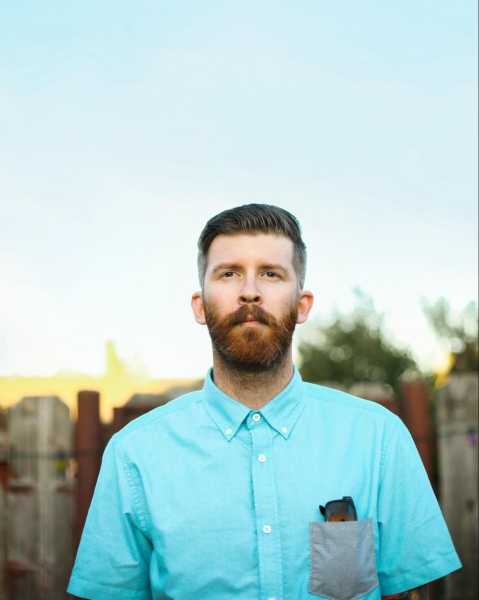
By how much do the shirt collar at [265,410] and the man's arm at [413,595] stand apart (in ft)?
2.04

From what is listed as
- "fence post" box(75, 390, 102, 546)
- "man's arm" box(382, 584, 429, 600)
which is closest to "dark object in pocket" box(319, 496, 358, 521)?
"man's arm" box(382, 584, 429, 600)

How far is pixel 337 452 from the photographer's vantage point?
2348 millimetres

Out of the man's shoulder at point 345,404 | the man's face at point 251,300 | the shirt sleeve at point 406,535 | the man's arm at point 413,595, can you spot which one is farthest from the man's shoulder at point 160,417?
the man's arm at point 413,595

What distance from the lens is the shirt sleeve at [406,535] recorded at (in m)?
2.34

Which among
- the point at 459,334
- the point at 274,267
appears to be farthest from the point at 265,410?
the point at 459,334

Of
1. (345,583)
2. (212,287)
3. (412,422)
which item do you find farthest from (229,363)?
(412,422)

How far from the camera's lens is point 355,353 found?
61.9 feet

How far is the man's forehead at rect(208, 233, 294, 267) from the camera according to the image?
7.87 feet

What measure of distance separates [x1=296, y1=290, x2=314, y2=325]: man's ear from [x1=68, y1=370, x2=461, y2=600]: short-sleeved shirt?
213 millimetres

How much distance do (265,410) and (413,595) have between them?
814mm

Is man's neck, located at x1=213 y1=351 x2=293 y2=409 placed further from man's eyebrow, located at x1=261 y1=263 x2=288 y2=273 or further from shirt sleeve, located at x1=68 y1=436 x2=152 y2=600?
shirt sleeve, located at x1=68 y1=436 x2=152 y2=600

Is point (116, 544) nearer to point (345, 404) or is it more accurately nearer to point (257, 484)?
point (257, 484)

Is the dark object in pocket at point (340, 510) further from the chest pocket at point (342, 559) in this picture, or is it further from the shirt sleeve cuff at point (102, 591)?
the shirt sleeve cuff at point (102, 591)

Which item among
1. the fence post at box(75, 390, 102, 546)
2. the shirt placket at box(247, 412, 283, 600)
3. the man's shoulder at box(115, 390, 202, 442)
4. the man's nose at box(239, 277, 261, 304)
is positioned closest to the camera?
the shirt placket at box(247, 412, 283, 600)
